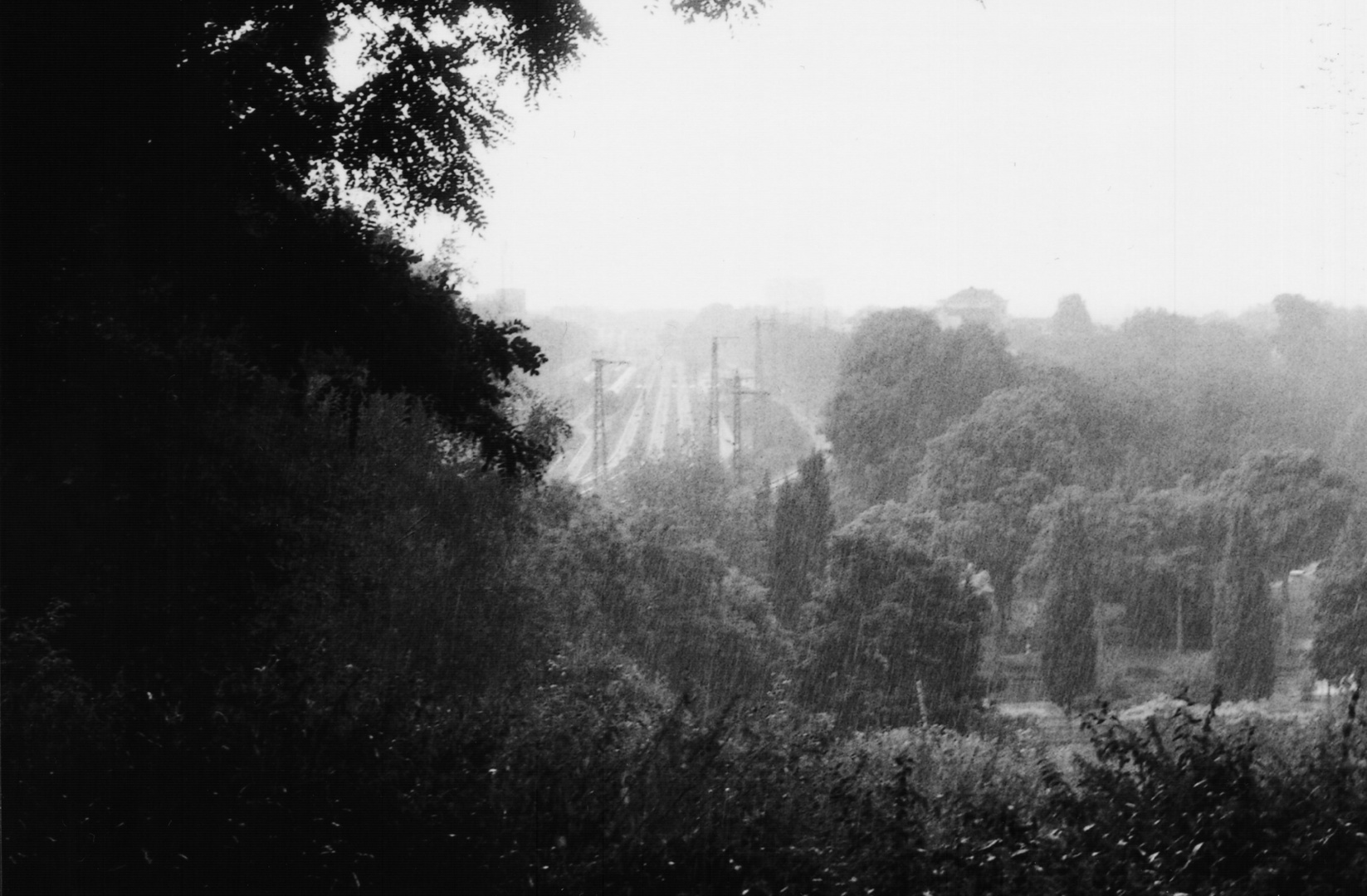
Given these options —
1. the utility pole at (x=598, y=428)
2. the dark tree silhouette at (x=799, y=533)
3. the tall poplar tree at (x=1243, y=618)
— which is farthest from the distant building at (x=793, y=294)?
the tall poplar tree at (x=1243, y=618)

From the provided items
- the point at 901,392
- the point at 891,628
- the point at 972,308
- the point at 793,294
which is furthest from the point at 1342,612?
the point at 793,294

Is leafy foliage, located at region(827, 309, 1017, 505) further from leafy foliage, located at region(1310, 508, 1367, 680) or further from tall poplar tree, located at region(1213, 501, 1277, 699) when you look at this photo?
leafy foliage, located at region(1310, 508, 1367, 680)

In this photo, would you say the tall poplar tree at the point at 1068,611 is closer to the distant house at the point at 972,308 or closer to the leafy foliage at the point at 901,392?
the leafy foliage at the point at 901,392

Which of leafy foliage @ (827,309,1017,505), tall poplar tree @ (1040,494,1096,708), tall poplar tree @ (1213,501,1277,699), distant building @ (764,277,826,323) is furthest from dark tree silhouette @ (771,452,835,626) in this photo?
tall poplar tree @ (1213,501,1277,699)

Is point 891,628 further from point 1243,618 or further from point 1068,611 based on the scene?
point 1243,618

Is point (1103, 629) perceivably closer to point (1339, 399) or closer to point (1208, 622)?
point (1208, 622)

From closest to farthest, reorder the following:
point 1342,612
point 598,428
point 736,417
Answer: point 1342,612 < point 598,428 < point 736,417

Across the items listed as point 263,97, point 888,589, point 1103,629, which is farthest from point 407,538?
point 1103,629
